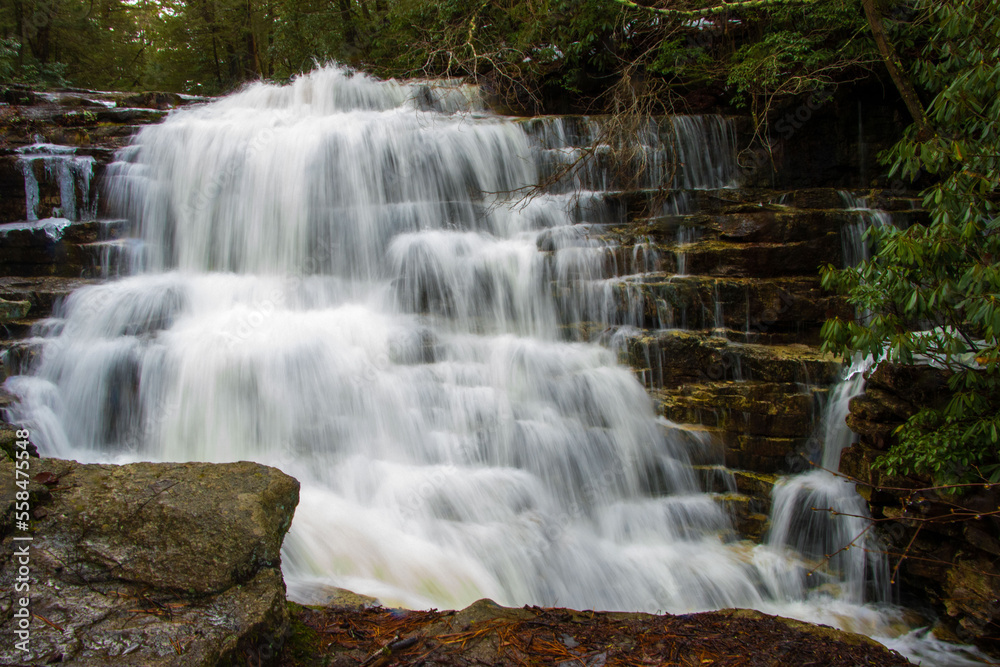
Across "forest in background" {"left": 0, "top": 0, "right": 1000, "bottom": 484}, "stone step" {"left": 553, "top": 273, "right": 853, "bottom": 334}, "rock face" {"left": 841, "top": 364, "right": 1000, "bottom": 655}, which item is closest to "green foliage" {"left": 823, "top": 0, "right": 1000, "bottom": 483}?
"forest in background" {"left": 0, "top": 0, "right": 1000, "bottom": 484}

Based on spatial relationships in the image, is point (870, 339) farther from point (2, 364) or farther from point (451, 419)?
point (2, 364)

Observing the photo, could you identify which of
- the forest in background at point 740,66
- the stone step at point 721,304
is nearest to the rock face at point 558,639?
the forest in background at point 740,66

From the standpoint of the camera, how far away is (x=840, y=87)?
970 cm

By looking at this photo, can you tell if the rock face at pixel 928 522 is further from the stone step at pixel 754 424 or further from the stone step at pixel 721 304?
the stone step at pixel 721 304

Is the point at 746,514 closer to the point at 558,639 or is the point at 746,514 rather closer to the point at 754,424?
the point at 754,424

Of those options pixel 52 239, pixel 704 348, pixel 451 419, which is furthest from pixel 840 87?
pixel 52 239

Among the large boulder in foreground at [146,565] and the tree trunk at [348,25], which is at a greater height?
the tree trunk at [348,25]

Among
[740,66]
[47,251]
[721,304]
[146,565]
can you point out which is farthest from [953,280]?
[47,251]

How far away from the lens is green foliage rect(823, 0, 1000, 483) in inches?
152

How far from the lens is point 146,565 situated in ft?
8.67

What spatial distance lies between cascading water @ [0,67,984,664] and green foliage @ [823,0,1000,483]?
59.0 inches

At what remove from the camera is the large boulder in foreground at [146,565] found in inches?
91.0

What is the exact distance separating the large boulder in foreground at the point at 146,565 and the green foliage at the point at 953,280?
13.9ft

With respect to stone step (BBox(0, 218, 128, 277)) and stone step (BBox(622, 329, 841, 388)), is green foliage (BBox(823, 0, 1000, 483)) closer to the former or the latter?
stone step (BBox(622, 329, 841, 388))
